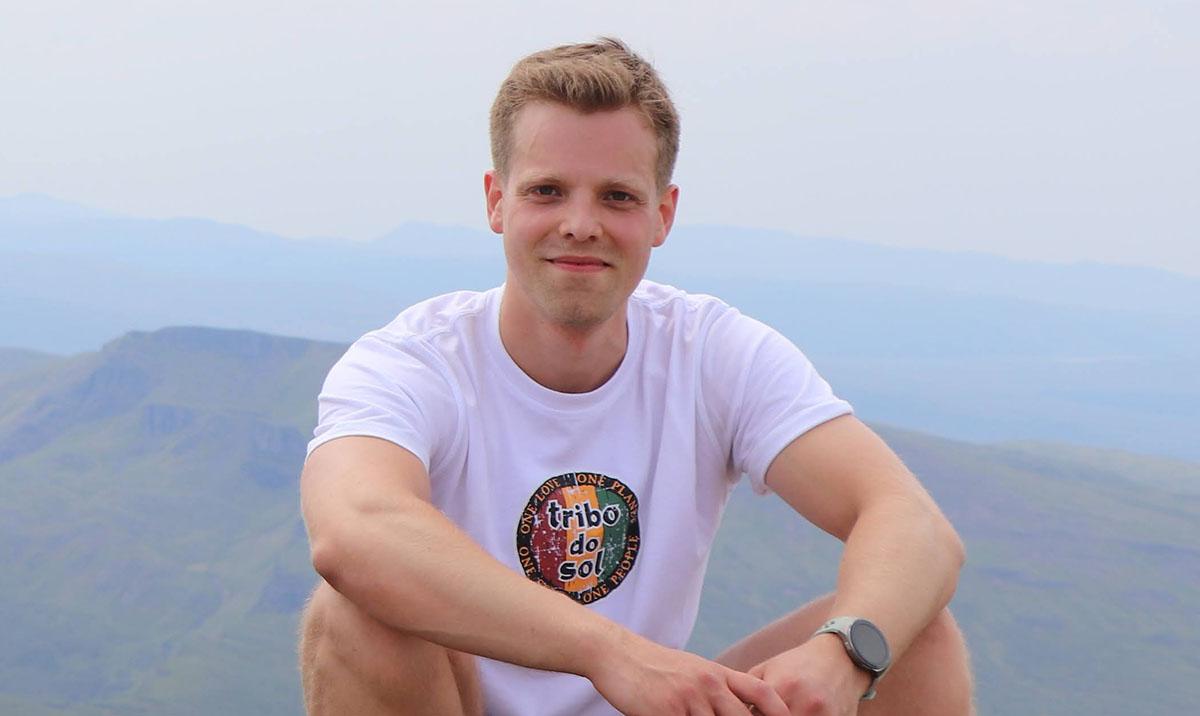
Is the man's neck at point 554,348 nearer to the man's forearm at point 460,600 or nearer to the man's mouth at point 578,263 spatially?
the man's mouth at point 578,263

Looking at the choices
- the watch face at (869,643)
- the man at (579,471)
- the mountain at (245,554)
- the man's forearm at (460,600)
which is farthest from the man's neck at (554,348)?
the mountain at (245,554)

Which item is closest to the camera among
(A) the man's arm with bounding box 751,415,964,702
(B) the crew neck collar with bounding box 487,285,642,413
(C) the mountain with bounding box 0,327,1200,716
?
(A) the man's arm with bounding box 751,415,964,702

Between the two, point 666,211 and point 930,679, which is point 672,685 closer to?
point 930,679

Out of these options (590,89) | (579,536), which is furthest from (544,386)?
(590,89)

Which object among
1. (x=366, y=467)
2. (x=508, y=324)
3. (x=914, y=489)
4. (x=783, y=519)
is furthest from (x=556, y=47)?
(x=783, y=519)

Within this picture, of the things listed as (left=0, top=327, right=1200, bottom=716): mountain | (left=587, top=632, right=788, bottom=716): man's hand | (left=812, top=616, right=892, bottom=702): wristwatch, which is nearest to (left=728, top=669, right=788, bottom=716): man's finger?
(left=587, top=632, right=788, bottom=716): man's hand

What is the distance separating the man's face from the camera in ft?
9.38

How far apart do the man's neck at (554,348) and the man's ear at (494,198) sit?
0.19 metres

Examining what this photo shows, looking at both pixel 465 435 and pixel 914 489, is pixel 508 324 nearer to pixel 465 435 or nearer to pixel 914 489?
pixel 465 435

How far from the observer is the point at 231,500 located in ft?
142

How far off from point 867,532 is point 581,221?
916mm

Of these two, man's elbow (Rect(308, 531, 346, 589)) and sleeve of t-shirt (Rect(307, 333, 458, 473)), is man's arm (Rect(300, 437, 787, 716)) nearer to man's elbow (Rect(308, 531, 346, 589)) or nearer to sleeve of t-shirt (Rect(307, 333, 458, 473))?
man's elbow (Rect(308, 531, 346, 589))

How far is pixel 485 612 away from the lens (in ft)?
7.88

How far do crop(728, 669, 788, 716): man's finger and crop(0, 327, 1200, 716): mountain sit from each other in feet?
100
